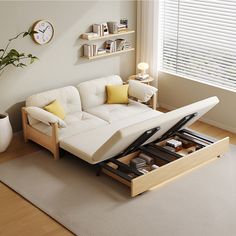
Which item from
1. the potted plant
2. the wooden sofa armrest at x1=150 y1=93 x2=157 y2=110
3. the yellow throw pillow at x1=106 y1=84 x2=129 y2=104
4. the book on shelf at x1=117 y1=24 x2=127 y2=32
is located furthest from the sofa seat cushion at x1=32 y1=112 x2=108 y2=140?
the book on shelf at x1=117 y1=24 x2=127 y2=32

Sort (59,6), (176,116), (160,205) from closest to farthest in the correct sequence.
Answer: (160,205) → (176,116) → (59,6)

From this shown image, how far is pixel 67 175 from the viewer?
5828 millimetres

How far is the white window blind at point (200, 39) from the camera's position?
22.5 feet

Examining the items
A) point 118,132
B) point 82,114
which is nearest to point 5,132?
point 82,114

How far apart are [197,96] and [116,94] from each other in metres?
1.23

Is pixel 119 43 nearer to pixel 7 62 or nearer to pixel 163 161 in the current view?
pixel 7 62

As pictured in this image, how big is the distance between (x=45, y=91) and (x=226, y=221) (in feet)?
10.3

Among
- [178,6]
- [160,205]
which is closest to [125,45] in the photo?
[178,6]

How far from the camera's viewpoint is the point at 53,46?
684 cm

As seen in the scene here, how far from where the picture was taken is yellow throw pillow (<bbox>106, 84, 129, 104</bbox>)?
7.12 metres

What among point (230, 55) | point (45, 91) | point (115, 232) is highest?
point (230, 55)

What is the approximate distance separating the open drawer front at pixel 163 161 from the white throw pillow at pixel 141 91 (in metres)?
0.88

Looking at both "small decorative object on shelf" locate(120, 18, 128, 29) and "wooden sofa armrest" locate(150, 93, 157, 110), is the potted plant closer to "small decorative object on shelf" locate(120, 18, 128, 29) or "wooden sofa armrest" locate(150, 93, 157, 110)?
"small decorative object on shelf" locate(120, 18, 128, 29)

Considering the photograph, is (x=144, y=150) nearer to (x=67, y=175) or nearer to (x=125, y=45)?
(x=67, y=175)
